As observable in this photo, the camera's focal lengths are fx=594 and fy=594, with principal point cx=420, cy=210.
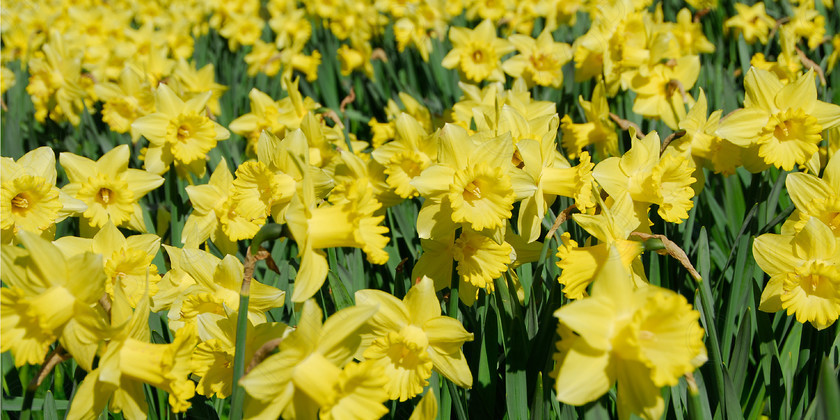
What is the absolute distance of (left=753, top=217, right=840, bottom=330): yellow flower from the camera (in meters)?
1.54

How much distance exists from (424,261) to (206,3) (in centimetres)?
560

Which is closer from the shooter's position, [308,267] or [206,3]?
[308,267]

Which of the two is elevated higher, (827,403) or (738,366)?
(827,403)

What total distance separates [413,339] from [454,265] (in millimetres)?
339

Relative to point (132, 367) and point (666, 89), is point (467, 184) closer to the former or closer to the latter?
point (132, 367)

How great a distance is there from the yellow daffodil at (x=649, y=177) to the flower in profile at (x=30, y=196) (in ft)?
5.12

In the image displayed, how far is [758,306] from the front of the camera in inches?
68.1

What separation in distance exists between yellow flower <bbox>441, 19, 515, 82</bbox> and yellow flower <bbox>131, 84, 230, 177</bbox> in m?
1.53

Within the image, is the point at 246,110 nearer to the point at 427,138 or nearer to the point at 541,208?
the point at 427,138

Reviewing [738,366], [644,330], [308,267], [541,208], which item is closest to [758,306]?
[738,366]

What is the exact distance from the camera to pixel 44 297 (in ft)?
3.91

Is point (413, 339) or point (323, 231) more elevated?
point (323, 231)

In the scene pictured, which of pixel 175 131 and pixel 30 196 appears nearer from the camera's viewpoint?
pixel 30 196

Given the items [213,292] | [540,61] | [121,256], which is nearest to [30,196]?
[121,256]
